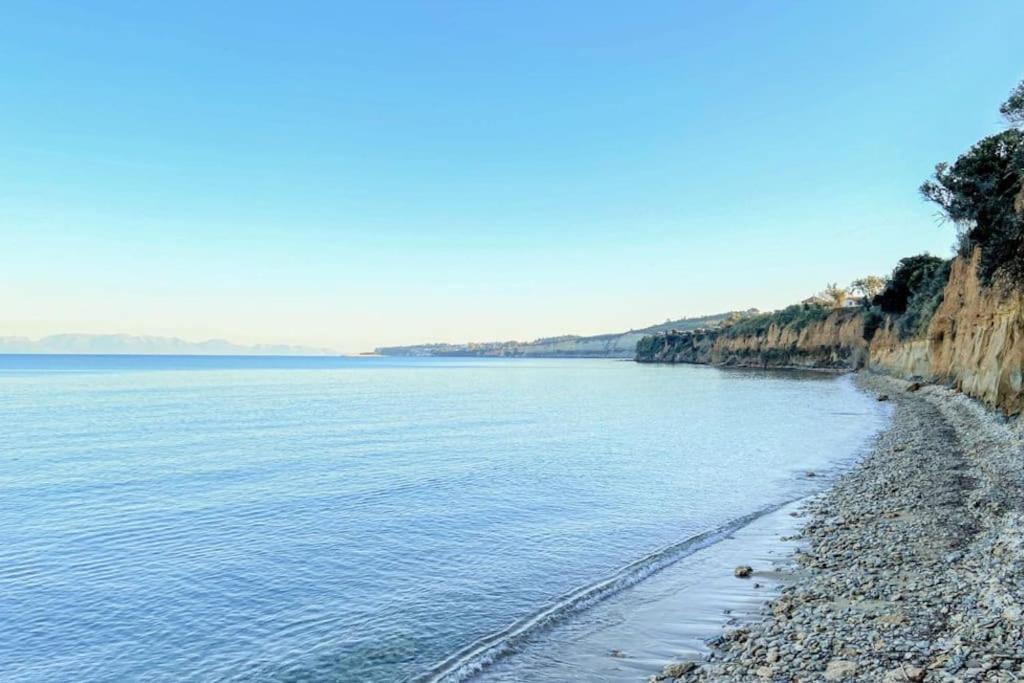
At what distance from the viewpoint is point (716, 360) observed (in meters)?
159

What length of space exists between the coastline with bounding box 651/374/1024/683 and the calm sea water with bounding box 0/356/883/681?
8.62 feet

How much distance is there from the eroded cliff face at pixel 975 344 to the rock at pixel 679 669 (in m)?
22.7

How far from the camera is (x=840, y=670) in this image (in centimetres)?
646

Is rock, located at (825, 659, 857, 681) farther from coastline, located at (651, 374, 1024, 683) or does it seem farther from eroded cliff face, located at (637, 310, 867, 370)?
eroded cliff face, located at (637, 310, 867, 370)

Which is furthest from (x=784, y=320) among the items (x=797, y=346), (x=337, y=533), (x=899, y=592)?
(x=899, y=592)

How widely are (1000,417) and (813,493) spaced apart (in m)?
12.7

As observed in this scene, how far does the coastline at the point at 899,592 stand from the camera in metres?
6.54

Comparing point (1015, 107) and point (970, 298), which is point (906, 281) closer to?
point (970, 298)

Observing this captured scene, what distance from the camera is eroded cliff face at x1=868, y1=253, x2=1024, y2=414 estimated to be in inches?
945

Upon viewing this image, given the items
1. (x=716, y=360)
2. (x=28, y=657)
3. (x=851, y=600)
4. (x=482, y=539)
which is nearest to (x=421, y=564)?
(x=482, y=539)

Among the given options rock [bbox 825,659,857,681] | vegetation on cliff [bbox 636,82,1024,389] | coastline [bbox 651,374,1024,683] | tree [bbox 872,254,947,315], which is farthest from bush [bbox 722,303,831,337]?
rock [bbox 825,659,857,681]

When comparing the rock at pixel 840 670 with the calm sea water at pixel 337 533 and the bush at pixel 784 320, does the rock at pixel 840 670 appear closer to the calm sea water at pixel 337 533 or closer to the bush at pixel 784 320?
the calm sea water at pixel 337 533

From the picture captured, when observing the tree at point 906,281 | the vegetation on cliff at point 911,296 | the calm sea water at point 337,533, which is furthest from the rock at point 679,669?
the tree at point 906,281

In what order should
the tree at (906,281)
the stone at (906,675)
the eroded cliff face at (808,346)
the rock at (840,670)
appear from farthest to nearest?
the eroded cliff face at (808,346) < the tree at (906,281) < the rock at (840,670) < the stone at (906,675)
